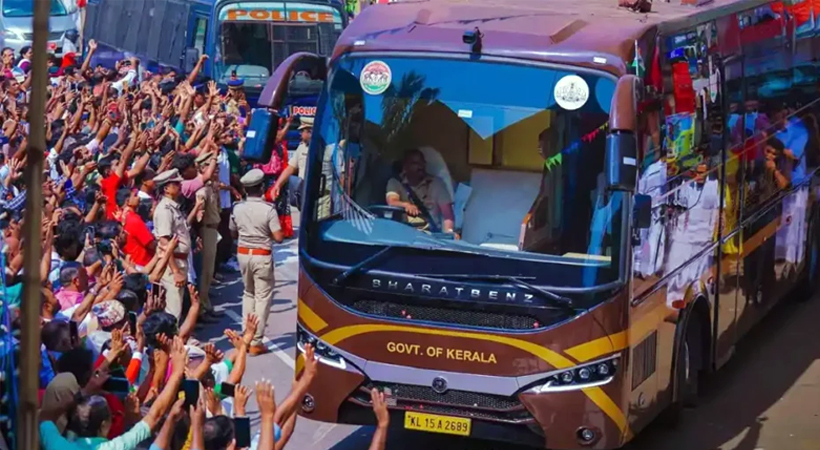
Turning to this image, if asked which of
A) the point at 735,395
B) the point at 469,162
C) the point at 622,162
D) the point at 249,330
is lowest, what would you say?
the point at 735,395

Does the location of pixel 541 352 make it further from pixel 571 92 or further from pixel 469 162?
pixel 571 92

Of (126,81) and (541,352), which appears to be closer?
(541,352)

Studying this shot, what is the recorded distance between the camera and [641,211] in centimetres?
818

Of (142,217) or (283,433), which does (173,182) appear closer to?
(142,217)

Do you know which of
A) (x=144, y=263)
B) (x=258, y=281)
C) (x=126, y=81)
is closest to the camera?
(x=144, y=263)

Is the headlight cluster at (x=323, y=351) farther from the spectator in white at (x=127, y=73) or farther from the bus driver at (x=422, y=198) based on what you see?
the spectator in white at (x=127, y=73)

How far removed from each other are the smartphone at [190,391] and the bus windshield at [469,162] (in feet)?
6.30

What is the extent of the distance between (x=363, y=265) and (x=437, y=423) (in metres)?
1.07

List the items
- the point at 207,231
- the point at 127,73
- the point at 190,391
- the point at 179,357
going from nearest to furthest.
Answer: the point at 179,357 → the point at 190,391 → the point at 207,231 → the point at 127,73

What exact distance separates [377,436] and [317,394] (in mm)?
2362

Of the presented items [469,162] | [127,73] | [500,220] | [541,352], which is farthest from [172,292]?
[127,73]

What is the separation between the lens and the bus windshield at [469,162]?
8148 millimetres

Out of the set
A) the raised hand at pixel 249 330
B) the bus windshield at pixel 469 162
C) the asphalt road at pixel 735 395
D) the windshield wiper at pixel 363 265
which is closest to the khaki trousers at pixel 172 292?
the asphalt road at pixel 735 395

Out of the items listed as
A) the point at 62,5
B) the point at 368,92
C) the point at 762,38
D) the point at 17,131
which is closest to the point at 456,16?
the point at 368,92
